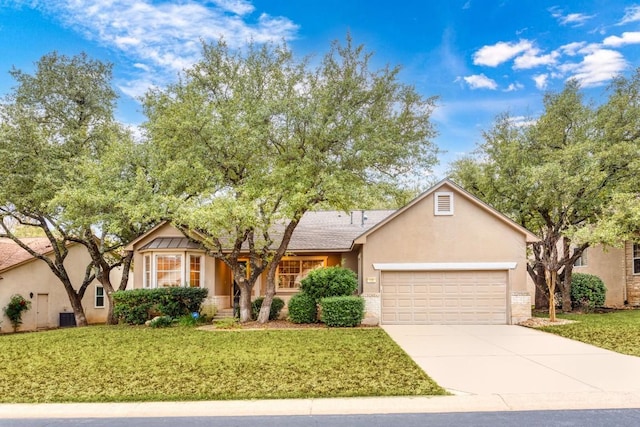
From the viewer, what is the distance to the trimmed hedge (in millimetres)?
18500

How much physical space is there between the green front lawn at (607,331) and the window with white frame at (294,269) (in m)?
9.82

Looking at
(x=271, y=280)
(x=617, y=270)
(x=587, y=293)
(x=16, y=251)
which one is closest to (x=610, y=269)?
(x=617, y=270)

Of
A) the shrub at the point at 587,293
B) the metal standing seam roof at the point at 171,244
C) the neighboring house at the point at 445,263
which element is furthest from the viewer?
the shrub at the point at 587,293

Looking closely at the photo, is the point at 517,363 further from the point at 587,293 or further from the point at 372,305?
the point at 587,293

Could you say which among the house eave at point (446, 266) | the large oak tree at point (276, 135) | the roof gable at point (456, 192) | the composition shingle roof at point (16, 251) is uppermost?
the large oak tree at point (276, 135)

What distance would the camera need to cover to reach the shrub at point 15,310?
2274 centimetres

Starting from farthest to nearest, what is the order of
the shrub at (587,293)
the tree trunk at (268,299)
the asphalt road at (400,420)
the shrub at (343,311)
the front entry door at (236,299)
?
the shrub at (587,293) < the front entry door at (236,299) < the tree trunk at (268,299) < the shrub at (343,311) < the asphalt road at (400,420)

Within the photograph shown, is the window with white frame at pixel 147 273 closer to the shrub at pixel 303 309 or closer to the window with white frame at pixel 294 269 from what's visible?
the window with white frame at pixel 294 269

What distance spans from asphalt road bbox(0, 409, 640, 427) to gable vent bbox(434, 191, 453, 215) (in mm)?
11287

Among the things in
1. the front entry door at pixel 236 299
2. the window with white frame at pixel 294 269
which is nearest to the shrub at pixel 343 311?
the front entry door at pixel 236 299

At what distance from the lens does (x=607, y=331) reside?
13.9 metres

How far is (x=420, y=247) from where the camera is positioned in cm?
1741

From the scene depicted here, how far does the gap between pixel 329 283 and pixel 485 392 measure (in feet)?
33.3

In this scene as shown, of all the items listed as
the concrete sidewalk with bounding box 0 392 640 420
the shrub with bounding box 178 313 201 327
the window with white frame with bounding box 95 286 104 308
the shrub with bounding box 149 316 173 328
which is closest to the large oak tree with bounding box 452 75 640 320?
the concrete sidewalk with bounding box 0 392 640 420
